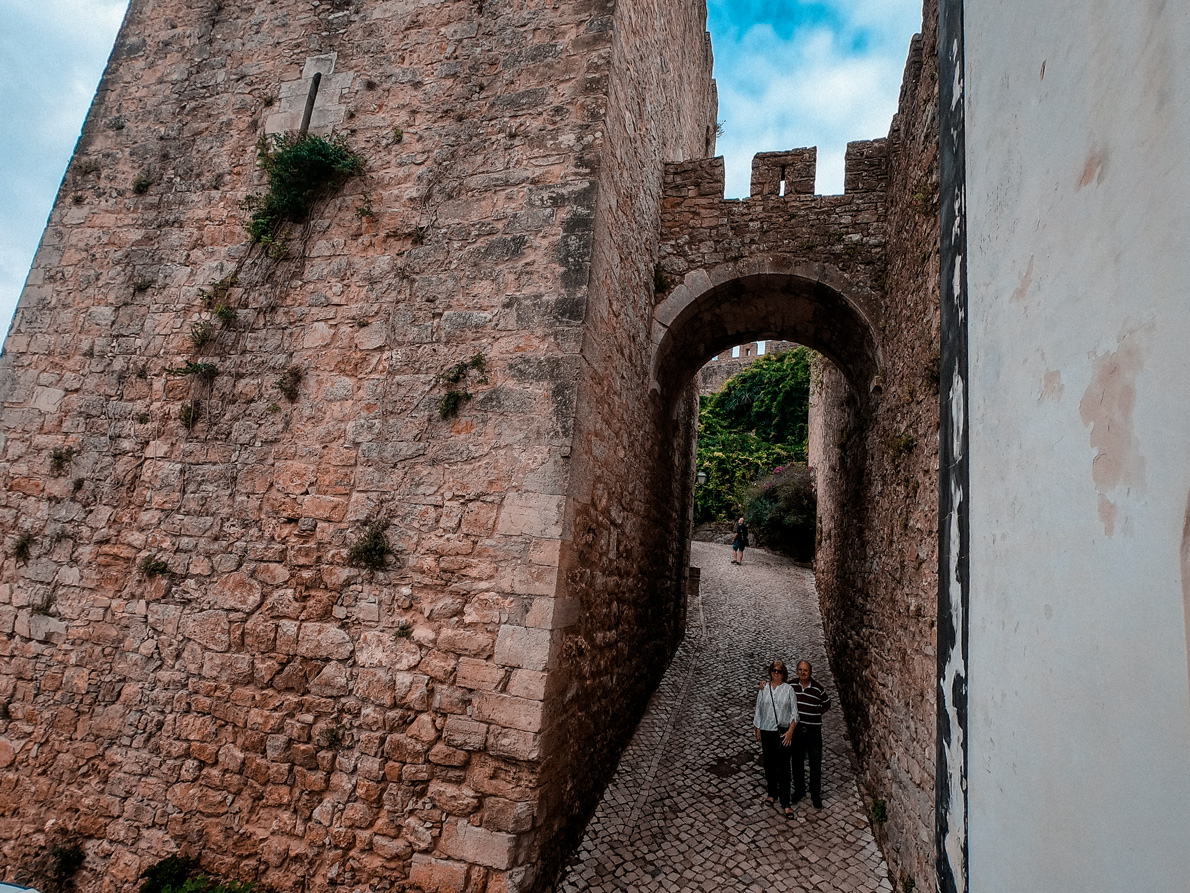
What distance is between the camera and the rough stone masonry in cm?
324

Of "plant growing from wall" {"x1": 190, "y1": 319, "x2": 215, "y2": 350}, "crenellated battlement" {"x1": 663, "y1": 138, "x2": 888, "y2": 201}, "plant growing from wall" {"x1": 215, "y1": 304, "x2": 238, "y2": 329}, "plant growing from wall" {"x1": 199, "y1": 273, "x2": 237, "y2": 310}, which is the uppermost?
"crenellated battlement" {"x1": 663, "y1": 138, "x2": 888, "y2": 201}

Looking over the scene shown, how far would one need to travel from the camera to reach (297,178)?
169 inches

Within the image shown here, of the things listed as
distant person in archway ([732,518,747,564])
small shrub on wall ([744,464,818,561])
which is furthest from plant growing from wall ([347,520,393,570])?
small shrub on wall ([744,464,818,561])

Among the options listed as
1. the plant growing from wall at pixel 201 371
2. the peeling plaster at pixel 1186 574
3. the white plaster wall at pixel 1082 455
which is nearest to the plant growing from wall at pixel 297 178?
the plant growing from wall at pixel 201 371

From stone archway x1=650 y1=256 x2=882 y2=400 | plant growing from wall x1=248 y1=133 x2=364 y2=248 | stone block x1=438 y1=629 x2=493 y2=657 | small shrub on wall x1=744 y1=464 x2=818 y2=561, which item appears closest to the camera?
stone block x1=438 y1=629 x2=493 y2=657

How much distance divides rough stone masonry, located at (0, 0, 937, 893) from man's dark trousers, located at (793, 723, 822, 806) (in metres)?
0.41

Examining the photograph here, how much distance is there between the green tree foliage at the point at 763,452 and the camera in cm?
1402

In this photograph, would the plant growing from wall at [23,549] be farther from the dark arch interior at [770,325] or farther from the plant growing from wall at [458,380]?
the dark arch interior at [770,325]

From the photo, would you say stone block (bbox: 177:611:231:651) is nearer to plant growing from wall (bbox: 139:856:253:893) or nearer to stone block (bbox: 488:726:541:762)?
plant growing from wall (bbox: 139:856:253:893)

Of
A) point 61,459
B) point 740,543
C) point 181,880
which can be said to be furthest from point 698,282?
point 740,543

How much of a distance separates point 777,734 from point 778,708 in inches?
7.7

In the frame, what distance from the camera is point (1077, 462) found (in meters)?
1.25

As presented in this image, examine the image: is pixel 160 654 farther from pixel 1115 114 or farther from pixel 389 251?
pixel 1115 114

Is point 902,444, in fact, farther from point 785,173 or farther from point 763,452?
point 763,452
